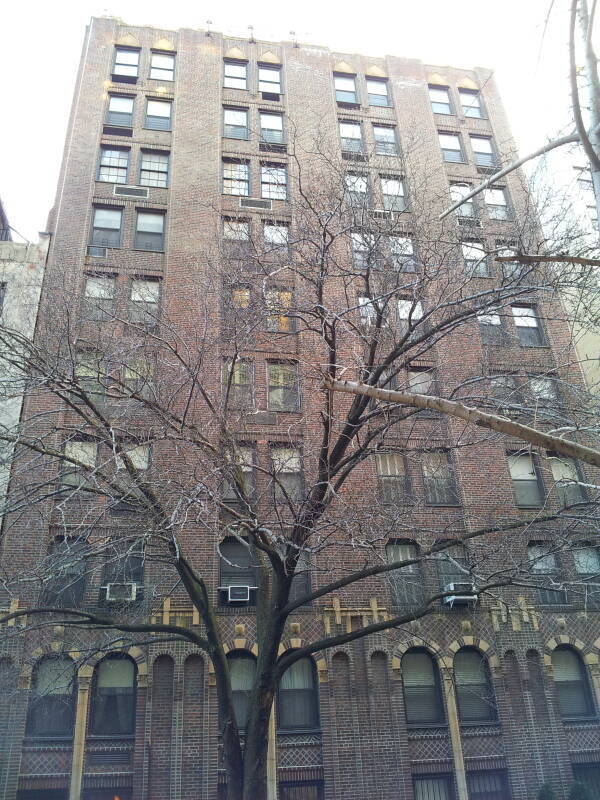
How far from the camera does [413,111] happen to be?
27828 millimetres

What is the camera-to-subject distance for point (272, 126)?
87.0 ft

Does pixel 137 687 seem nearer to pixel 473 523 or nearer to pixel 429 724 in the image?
pixel 429 724

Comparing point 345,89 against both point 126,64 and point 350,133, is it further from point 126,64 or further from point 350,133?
point 126,64

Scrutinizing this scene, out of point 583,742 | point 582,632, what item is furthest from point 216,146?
point 583,742

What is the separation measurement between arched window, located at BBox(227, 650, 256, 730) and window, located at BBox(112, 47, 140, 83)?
884 inches

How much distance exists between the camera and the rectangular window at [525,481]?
20.3m

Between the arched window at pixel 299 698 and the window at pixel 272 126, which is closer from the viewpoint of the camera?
the arched window at pixel 299 698

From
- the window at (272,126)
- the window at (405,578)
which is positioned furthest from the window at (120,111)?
the window at (405,578)

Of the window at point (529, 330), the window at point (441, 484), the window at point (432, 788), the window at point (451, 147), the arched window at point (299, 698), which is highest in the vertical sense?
the window at point (451, 147)

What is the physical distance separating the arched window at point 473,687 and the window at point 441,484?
4116 millimetres

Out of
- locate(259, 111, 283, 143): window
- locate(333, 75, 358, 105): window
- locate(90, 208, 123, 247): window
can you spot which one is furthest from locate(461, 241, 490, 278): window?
locate(90, 208, 123, 247): window

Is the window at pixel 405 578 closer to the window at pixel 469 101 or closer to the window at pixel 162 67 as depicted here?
the window at pixel 469 101

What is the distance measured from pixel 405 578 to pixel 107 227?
609 inches

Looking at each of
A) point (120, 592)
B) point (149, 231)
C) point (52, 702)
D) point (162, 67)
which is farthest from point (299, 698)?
point (162, 67)
